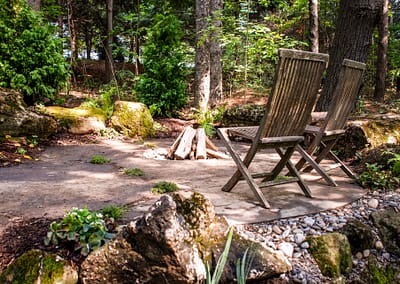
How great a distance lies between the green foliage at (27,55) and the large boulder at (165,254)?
5817 millimetres

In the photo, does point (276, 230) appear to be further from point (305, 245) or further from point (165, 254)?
point (165, 254)

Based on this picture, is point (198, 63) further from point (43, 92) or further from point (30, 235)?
point (30, 235)

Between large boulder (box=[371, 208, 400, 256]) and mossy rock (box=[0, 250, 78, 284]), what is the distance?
8.20ft

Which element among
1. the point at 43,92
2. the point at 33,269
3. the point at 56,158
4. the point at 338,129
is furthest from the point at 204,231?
the point at 43,92

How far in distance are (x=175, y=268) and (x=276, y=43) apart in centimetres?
832

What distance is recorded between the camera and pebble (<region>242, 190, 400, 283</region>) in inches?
96.1

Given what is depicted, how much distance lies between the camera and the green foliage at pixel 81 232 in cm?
231

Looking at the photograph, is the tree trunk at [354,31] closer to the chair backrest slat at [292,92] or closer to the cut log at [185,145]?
the cut log at [185,145]

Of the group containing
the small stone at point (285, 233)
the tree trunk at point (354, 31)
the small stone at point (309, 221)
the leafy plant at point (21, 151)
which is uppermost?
the tree trunk at point (354, 31)

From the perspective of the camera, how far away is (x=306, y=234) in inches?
106

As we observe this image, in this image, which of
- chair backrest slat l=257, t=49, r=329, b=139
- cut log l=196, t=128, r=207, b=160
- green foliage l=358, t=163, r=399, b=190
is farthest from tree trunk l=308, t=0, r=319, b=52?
chair backrest slat l=257, t=49, r=329, b=139

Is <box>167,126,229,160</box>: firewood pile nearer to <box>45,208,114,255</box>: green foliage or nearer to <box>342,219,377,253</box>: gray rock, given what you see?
<box>342,219,377,253</box>: gray rock

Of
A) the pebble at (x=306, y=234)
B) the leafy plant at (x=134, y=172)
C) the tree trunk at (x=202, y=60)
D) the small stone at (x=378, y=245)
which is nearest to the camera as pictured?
the pebble at (x=306, y=234)

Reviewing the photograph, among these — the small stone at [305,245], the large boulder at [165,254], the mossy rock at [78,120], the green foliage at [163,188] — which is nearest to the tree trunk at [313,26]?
the mossy rock at [78,120]
